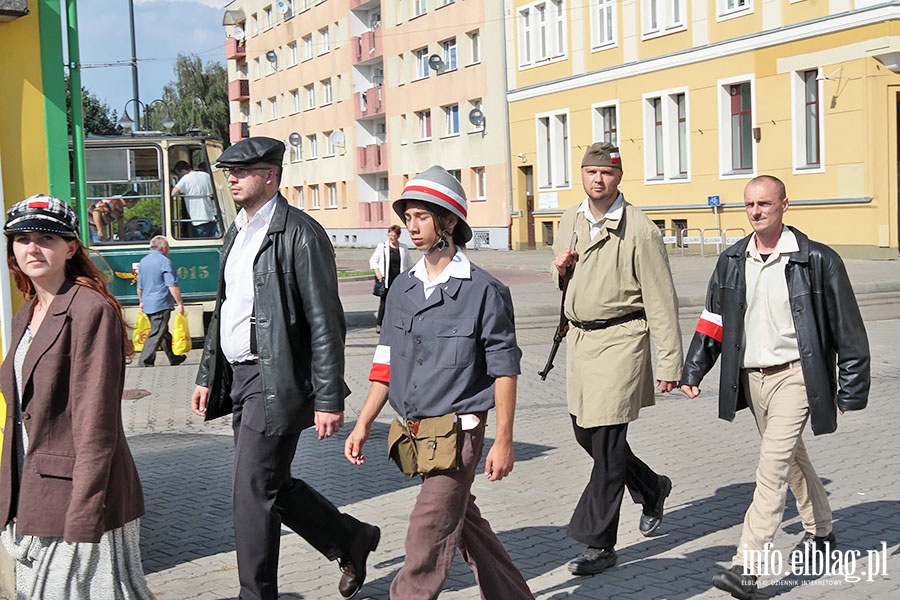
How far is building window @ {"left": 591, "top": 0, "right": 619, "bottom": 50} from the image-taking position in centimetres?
3759

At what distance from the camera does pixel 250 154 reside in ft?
16.3

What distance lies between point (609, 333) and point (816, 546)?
141cm

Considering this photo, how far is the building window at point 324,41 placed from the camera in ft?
200

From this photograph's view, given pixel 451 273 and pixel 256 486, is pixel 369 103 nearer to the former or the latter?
pixel 256 486

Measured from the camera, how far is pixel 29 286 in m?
4.09

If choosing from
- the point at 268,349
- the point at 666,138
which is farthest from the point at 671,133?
the point at 268,349

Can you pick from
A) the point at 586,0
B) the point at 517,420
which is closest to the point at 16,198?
the point at 517,420

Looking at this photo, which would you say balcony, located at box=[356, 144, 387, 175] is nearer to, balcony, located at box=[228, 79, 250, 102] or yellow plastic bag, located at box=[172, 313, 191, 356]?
balcony, located at box=[228, 79, 250, 102]

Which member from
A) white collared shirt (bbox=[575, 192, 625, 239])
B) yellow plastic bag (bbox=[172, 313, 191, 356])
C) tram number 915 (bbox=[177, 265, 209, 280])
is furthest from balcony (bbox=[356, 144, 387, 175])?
white collared shirt (bbox=[575, 192, 625, 239])

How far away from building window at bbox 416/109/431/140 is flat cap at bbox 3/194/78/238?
47.4 meters

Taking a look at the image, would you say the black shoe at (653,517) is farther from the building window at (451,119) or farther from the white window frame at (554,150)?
the building window at (451,119)

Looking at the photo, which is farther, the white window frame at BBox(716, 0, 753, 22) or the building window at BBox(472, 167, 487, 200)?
the building window at BBox(472, 167, 487, 200)

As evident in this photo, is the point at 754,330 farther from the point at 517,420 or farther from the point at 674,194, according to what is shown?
the point at 674,194

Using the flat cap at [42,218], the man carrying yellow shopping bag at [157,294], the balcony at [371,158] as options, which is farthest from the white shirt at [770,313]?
the balcony at [371,158]
